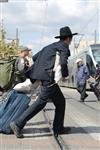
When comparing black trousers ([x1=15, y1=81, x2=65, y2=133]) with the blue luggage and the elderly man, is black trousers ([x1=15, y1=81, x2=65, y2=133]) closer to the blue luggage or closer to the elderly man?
the elderly man

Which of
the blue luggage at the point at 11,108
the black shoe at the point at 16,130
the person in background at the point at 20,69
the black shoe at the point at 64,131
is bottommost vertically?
the black shoe at the point at 64,131

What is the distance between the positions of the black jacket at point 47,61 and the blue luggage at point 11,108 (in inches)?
26.9

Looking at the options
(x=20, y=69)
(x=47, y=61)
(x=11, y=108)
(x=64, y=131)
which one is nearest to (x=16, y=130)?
(x=11, y=108)

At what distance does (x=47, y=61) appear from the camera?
33.7 feet

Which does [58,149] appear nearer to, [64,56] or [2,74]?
[64,56]

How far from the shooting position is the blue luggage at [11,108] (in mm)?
10750

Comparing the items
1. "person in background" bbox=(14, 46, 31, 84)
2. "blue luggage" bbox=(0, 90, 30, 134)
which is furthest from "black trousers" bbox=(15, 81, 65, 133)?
"person in background" bbox=(14, 46, 31, 84)

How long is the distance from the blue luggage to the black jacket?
683 millimetres

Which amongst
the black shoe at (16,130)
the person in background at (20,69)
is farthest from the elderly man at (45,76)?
the person in background at (20,69)

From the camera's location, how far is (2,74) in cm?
1141

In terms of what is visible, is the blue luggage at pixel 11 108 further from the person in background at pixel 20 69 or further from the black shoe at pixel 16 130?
the person in background at pixel 20 69

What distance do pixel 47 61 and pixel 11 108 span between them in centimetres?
132

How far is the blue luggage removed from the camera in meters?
10.8

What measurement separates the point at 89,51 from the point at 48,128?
25.3 m
